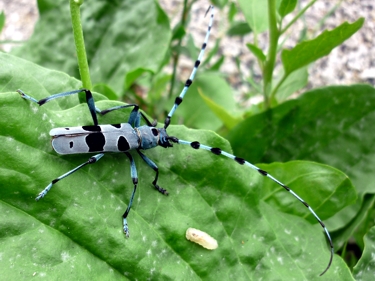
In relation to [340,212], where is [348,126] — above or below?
above

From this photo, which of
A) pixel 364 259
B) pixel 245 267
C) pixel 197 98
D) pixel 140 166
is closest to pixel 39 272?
pixel 140 166

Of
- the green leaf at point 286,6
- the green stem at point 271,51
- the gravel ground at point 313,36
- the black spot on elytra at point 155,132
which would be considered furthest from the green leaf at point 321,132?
the gravel ground at point 313,36

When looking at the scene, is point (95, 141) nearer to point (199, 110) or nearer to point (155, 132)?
point (155, 132)

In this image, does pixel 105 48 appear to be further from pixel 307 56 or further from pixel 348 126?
pixel 348 126

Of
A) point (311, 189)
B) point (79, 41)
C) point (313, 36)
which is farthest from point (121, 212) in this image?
point (313, 36)

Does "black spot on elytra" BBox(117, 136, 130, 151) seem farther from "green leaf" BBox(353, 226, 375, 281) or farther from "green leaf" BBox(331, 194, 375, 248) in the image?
"green leaf" BBox(331, 194, 375, 248)

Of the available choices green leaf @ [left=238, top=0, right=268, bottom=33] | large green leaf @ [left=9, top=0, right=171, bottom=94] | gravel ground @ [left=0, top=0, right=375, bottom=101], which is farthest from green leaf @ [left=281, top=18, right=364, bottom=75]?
gravel ground @ [left=0, top=0, right=375, bottom=101]
